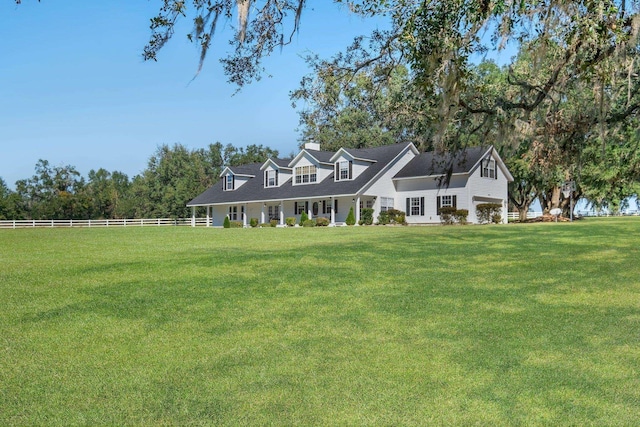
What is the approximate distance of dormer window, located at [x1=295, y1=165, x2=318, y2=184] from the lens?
44.1m

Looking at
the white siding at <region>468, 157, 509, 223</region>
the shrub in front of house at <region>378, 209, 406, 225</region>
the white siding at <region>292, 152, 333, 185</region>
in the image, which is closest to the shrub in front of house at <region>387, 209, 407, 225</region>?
the shrub in front of house at <region>378, 209, 406, 225</region>

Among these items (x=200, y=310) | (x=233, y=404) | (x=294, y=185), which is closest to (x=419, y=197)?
(x=294, y=185)

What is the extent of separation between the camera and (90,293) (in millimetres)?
10016

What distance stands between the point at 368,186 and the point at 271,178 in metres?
10.8

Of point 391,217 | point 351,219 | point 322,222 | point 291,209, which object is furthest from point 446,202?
point 291,209

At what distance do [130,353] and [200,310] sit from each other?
2071mm

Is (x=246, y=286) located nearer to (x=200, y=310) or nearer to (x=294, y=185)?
(x=200, y=310)

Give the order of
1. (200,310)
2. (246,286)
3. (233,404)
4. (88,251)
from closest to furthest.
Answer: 1. (233,404)
2. (200,310)
3. (246,286)
4. (88,251)

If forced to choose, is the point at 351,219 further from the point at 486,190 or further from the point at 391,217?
the point at 486,190

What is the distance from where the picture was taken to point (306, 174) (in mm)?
44781

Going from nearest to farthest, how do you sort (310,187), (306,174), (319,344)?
1. (319,344)
2. (310,187)
3. (306,174)

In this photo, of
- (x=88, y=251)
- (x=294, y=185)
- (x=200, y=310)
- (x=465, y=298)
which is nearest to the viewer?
(x=200, y=310)

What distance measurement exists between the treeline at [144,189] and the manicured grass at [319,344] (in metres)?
55.1

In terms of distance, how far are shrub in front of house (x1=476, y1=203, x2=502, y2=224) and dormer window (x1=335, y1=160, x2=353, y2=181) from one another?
9323 millimetres
